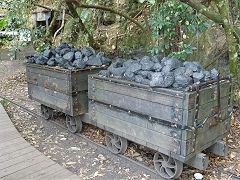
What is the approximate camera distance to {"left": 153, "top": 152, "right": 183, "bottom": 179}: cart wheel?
3.72 metres

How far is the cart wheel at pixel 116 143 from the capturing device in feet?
15.2

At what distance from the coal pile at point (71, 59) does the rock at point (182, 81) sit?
7.97 ft

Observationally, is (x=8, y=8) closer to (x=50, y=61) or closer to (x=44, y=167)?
(x=50, y=61)

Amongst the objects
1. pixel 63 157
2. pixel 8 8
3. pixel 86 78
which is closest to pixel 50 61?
pixel 86 78

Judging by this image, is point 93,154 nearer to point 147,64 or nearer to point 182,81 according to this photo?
point 147,64

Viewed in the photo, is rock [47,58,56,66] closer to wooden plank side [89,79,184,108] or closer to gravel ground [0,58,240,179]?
wooden plank side [89,79,184,108]

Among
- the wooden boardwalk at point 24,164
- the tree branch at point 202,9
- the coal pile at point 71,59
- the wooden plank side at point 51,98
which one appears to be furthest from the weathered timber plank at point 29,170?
the tree branch at point 202,9

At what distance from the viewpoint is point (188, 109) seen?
3.19 m

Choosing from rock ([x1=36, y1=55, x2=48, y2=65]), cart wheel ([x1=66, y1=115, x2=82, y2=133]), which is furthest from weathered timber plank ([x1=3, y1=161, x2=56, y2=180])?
rock ([x1=36, y1=55, x2=48, y2=65])

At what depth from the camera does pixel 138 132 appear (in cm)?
399

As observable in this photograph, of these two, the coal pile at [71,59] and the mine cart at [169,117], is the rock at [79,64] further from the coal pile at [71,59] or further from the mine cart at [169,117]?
the mine cart at [169,117]

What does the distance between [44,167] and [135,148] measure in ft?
6.38

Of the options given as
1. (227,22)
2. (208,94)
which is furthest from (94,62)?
(227,22)

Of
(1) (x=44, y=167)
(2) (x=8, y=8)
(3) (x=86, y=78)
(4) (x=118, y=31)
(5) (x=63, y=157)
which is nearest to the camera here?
(1) (x=44, y=167)
